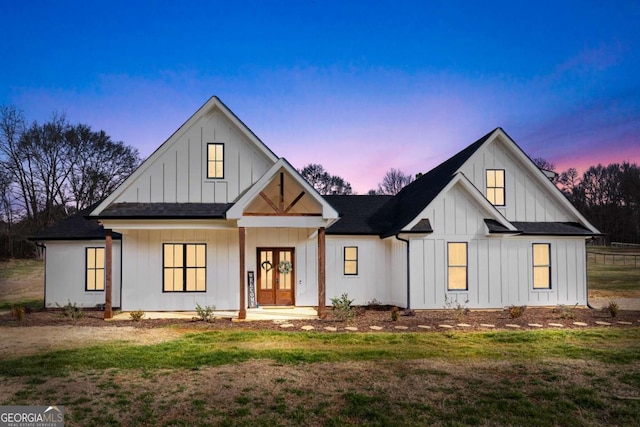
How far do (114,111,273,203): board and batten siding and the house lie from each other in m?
0.04

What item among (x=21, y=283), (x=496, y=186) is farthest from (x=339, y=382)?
(x=21, y=283)

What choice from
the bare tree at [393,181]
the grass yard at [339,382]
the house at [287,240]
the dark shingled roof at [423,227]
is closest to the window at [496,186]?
the house at [287,240]

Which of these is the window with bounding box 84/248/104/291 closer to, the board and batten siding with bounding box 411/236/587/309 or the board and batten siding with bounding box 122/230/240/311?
the board and batten siding with bounding box 122/230/240/311

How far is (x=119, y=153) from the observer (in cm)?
4241

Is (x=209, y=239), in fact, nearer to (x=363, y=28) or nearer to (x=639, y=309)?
(x=363, y=28)

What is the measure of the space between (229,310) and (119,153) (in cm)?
3311

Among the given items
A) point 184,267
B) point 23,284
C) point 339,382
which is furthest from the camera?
point 23,284

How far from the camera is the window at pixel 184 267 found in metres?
15.4

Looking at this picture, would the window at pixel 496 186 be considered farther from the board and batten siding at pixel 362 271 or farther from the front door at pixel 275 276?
the front door at pixel 275 276

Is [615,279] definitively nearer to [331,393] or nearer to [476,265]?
[476,265]

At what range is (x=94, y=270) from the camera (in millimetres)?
16438

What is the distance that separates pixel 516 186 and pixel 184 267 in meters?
13.1

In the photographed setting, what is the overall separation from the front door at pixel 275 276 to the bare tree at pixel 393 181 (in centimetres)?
4374

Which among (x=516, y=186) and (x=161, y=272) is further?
(x=516, y=186)
